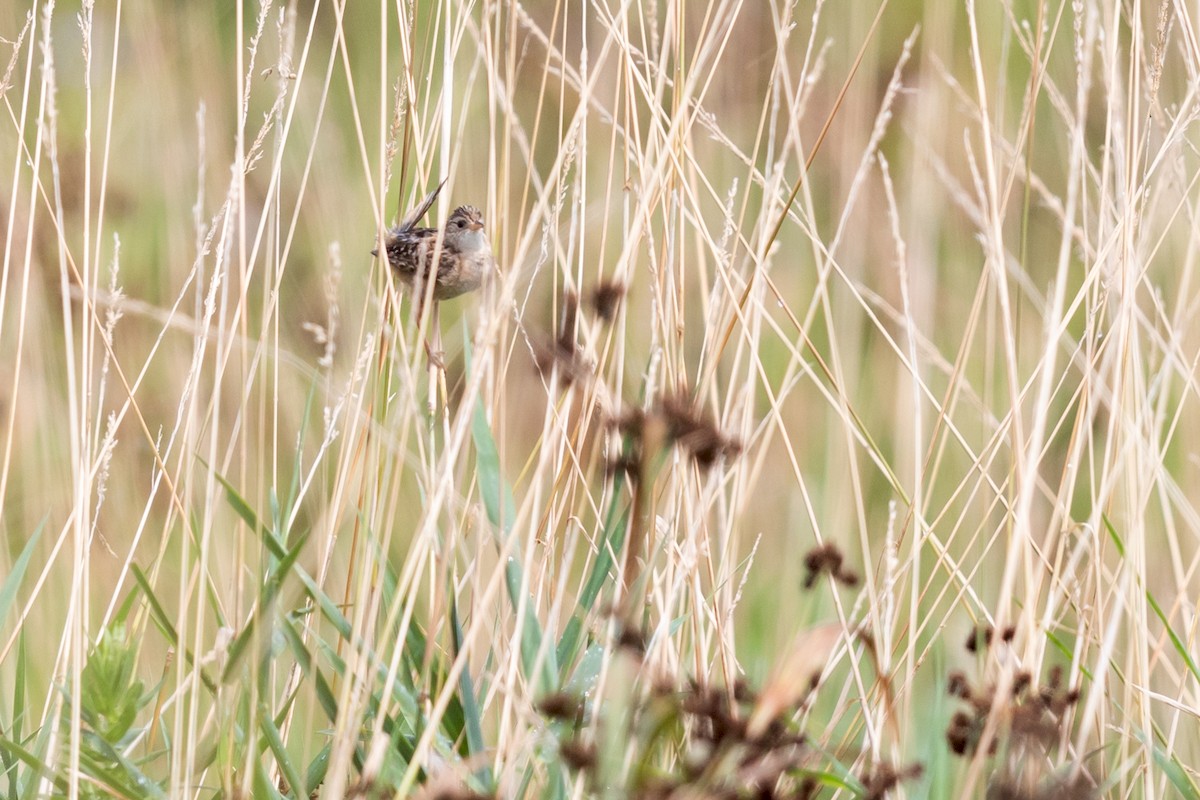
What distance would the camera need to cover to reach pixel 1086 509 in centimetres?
248

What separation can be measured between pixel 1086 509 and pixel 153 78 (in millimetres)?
1922

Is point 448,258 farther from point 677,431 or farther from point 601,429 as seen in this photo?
point 677,431

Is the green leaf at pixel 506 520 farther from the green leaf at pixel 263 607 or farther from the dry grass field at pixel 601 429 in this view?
the green leaf at pixel 263 607

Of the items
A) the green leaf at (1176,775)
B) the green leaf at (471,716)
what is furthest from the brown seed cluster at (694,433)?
the green leaf at (1176,775)

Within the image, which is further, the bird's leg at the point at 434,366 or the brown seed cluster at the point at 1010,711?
the bird's leg at the point at 434,366

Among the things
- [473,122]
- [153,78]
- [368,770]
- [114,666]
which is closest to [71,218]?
[153,78]

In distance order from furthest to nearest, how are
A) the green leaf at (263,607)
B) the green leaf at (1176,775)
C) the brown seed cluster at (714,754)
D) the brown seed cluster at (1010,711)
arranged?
the green leaf at (1176,775), the green leaf at (263,607), the brown seed cluster at (1010,711), the brown seed cluster at (714,754)

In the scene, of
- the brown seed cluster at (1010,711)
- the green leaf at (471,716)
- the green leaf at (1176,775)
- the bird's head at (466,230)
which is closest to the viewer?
the brown seed cluster at (1010,711)

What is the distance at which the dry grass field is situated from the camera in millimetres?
1196

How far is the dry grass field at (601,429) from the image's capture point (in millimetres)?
1196

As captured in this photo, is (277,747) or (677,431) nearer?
(677,431)

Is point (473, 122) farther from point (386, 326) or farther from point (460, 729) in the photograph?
point (460, 729)

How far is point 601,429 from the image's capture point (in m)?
1.26

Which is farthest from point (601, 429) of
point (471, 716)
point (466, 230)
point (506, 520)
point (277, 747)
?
point (466, 230)
